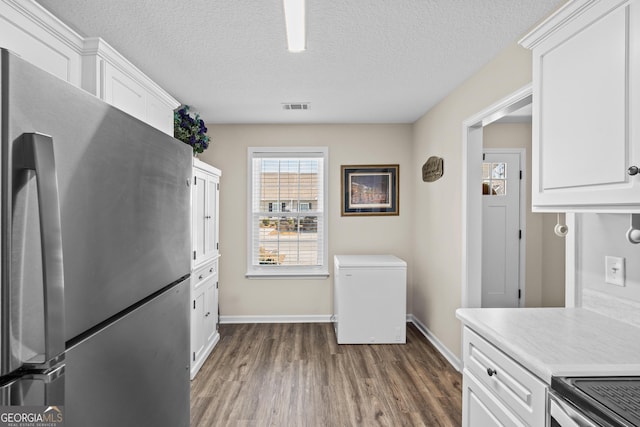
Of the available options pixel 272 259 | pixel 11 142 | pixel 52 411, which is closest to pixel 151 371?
pixel 52 411

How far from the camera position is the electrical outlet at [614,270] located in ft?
4.86

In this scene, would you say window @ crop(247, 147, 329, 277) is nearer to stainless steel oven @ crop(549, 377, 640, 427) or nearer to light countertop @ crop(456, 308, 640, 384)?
light countertop @ crop(456, 308, 640, 384)

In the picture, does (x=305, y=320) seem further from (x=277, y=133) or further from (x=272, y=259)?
(x=277, y=133)

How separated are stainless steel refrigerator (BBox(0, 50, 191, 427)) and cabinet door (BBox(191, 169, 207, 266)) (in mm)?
1868

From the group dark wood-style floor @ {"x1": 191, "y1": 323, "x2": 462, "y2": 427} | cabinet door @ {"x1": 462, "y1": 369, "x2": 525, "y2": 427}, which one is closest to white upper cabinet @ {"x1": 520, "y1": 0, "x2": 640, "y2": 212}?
cabinet door @ {"x1": 462, "y1": 369, "x2": 525, "y2": 427}

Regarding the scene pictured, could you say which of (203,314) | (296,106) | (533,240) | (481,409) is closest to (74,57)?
(296,106)

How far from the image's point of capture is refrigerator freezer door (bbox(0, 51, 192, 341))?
0.59m

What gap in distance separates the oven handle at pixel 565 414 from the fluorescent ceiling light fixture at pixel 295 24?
6.36ft

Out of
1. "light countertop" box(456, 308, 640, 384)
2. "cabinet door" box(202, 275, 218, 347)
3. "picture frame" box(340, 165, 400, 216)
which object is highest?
"picture frame" box(340, 165, 400, 216)

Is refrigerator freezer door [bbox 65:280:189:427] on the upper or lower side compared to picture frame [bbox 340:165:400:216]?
lower

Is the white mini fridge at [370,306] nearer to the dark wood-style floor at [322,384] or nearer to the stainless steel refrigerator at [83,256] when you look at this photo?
the dark wood-style floor at [322,384]

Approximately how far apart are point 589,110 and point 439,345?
2.80 m

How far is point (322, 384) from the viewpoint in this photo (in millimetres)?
2760

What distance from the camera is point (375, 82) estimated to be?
2.95m
